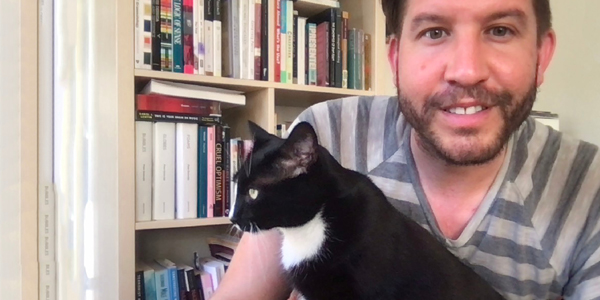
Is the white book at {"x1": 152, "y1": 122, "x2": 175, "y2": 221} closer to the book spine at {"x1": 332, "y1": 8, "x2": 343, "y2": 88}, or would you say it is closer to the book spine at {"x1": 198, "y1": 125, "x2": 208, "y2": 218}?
the book spine at {"x1": 198, "y1": 125, "x2": 208, "y2": 218}

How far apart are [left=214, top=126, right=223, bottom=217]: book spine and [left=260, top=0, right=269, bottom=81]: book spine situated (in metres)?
0.23

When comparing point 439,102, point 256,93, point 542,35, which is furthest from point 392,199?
point 256,93

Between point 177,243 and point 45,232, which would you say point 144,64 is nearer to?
point 45,232

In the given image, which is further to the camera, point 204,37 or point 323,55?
point 323,55

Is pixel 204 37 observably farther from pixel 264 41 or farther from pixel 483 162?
pixel 483 162

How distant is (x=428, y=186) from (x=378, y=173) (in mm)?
100

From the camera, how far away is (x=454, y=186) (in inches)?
36.2

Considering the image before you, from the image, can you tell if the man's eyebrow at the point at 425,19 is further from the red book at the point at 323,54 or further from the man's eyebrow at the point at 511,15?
the red book at the point at 323,54

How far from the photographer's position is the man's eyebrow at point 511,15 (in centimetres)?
80

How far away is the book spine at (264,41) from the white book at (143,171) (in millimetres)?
392

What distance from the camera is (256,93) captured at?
5.21 feet

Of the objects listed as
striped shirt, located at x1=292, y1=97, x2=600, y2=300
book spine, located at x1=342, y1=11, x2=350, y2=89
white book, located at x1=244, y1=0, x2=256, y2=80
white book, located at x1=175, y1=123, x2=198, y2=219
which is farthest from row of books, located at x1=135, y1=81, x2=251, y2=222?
striped shirt, located at x1=292, y1=97, x2=600, y2=300

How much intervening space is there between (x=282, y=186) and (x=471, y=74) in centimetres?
36

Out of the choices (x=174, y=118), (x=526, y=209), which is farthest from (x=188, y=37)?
(x=526, y=209)
